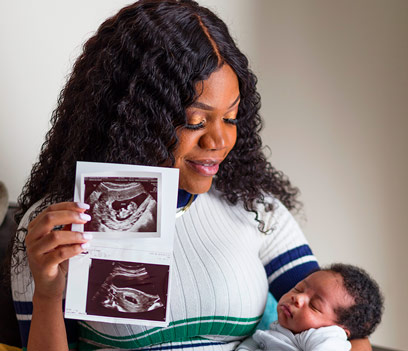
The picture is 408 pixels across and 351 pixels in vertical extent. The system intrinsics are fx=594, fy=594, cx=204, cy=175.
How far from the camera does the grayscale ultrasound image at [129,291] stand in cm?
107

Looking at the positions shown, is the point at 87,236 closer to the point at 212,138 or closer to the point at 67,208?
the point at 67,208

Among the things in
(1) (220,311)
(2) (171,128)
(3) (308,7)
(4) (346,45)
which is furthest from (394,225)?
(2) (171,128)

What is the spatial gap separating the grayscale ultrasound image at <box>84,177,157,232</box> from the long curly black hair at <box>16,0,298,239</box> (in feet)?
0.46

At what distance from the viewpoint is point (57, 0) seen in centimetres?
165

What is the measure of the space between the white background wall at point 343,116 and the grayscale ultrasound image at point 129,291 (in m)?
1.13

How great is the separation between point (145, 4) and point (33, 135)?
0.67 meters

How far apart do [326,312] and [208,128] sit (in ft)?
1.72

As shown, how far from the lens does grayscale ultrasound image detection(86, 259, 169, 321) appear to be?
1.07 meters

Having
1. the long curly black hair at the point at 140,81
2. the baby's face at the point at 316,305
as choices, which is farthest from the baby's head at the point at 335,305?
the long curly black hair at the point at 140,81

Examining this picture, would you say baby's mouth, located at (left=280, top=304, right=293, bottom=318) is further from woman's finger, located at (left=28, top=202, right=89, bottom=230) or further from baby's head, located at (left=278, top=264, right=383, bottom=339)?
woman's finger, located at (left=28, top=202, right=89, bottom=230)

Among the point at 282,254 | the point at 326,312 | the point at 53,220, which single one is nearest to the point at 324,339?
the point at 326,312

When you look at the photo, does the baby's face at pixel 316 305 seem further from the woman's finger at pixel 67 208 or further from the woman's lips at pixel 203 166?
the woman's finger at pixel 67 208

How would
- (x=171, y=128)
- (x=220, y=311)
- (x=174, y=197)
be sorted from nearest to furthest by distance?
(x=174, y=197)
(x=171, y=128)
(x=220, y=311)

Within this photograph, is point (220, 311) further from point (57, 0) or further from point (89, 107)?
point (57, 0)
